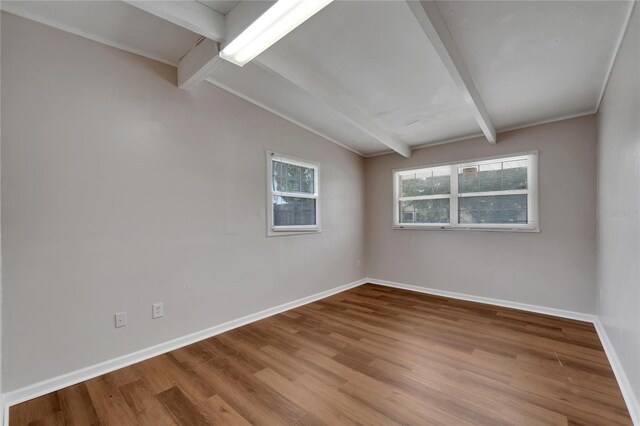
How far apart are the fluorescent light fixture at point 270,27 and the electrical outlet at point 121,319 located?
2225 mm

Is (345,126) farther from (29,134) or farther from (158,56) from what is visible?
(29,134)

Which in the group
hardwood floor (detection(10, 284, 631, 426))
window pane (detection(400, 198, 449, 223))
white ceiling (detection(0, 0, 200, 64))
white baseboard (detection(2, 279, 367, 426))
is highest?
white ceiling (detection(0, 0, 200, 64))

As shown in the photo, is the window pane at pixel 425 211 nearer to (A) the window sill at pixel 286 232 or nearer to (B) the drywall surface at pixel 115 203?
(A) the window sill at pixel 286 232

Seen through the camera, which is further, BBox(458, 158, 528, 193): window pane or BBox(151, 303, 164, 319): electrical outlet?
BBox(458, 158, 528, 193): window pane

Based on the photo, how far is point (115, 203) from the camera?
2.22 metres

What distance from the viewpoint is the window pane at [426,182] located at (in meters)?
4.14

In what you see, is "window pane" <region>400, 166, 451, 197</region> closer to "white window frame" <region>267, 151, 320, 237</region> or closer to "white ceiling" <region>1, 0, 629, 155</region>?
"white ceiling" <region>1, 0, 629, 155</region>

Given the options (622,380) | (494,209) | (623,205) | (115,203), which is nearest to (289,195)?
(115,203)

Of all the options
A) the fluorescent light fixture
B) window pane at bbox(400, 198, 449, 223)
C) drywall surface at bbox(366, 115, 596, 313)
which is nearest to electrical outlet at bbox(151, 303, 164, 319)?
the fluorescent light fixture

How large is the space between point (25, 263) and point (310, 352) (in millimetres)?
2206

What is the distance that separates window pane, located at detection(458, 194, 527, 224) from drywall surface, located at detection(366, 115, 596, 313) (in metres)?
0.19

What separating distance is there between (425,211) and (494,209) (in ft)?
3.12

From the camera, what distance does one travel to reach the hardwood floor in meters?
1.65

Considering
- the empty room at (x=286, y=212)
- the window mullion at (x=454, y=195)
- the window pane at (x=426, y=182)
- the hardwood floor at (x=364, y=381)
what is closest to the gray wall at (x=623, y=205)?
the empty room at (x=286, y=212)
